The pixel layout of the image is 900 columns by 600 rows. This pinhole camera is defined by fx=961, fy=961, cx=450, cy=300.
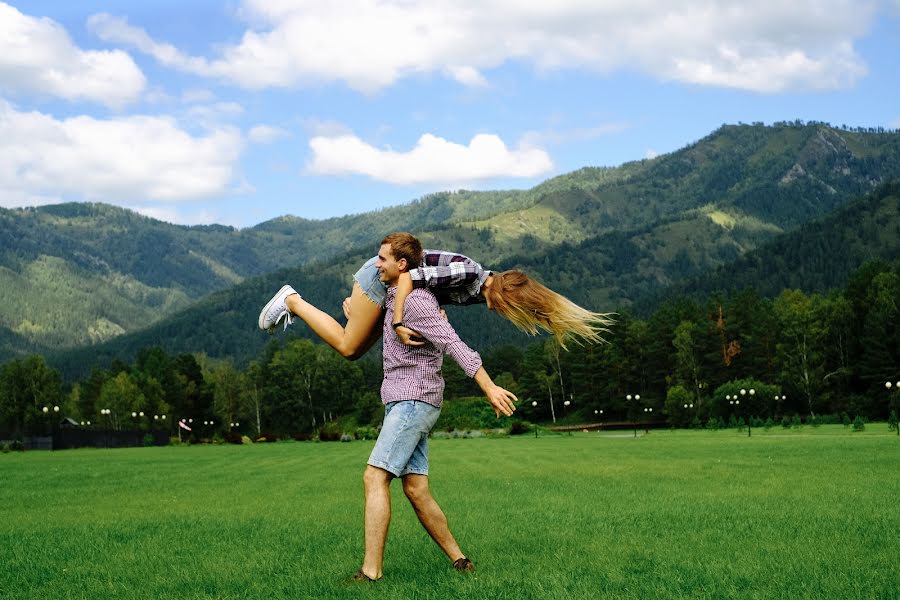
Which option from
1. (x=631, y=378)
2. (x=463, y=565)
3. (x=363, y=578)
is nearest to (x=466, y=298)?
(x=463, y=565)

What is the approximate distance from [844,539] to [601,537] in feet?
6.87

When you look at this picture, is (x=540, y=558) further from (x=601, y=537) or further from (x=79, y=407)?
(x=79, y=407)

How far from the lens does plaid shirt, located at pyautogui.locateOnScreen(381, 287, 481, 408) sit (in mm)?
6914

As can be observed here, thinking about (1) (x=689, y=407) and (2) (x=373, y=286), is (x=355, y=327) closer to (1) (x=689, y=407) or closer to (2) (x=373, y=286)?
(2) (x=373, y=286)

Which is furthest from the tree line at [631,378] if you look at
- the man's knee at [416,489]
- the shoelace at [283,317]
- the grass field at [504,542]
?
the man's knee at [416,489]

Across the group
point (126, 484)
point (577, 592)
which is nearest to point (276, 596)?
point (577, 592)

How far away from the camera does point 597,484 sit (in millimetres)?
17203

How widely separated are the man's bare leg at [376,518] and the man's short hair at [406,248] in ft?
5.08

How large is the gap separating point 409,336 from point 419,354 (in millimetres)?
220

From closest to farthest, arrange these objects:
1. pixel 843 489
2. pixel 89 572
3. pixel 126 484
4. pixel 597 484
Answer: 1. pixel 89 572
2. pixel 843 489
3. pixel 597 484
4. pixel 126 484

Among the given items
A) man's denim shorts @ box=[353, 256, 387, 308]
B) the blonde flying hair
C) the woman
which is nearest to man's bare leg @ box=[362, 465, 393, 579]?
the woman

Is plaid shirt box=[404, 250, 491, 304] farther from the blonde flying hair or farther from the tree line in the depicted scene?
the tree line

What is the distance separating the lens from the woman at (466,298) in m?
7.23

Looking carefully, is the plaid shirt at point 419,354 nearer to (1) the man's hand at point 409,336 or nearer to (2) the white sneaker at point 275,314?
(1) the man's hand at point 409,336
